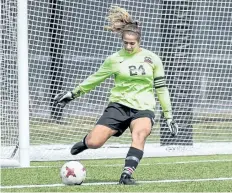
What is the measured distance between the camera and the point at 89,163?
9.88m

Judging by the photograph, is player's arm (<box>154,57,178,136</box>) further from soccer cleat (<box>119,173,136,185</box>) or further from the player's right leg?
soccer cleat (<box>119,173,136,185</box>)

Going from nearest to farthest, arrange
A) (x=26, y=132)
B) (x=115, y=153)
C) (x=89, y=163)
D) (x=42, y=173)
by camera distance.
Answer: (x=42, y=173) < (x=26, y=132) < (x=89, y=163) < (x=115, y=153)

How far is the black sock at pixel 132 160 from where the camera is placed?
24.0 feet

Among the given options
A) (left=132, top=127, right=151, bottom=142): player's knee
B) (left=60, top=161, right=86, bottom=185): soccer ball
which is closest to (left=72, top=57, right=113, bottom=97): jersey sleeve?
(left=132, top=127, right=151, bottom=142): player's knee

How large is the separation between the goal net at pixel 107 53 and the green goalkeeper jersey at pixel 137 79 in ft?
8.76

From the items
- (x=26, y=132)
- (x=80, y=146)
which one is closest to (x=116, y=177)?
(x=80, y=146)

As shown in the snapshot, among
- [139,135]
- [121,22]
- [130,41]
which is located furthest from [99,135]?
[121,22]

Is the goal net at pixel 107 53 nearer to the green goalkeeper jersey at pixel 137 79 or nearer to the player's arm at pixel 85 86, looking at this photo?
the player's arm at pixel 85 86

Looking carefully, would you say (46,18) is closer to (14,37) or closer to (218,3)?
(14,37)

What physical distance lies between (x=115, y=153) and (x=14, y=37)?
6.50 ft

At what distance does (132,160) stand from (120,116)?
1.73 feet

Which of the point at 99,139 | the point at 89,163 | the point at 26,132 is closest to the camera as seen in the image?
the point at 99,139

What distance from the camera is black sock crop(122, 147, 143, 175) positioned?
Answer: 7.32m

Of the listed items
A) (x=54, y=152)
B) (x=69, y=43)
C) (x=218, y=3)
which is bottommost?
(x=54, y=152)
